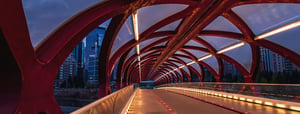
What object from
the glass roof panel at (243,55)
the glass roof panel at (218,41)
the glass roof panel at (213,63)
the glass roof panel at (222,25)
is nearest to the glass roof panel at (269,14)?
the glass roof panel at (222,25)

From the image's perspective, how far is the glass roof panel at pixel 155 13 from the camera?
1678 cm

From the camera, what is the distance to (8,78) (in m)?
7.79

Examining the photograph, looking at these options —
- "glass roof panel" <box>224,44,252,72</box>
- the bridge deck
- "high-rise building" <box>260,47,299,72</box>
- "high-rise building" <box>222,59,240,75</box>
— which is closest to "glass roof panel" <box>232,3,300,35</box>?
the bridge deck

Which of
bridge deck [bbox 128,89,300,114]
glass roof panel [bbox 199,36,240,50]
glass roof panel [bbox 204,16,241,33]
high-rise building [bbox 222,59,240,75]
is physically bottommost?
bridge deck [bbox 128,89,300,114]

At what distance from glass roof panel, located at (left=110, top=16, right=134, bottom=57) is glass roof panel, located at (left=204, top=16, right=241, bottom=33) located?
Result: 8521mm

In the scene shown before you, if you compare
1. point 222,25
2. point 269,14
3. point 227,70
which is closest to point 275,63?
point 227,70

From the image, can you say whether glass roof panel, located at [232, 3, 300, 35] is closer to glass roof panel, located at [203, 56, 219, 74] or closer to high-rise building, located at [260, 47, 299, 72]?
glass roof panel, located at [203, 56, 219, 74]

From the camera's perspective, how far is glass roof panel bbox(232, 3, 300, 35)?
17.0 m

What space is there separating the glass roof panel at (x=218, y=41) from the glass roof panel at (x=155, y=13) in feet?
38.4

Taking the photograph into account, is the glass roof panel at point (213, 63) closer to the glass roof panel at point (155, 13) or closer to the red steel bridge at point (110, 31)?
the red steel bridge at point (110, 31)

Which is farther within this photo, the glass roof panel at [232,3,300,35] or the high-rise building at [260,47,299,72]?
the high-rise building at [260,47,299,72]

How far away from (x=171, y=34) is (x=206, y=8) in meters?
8.35

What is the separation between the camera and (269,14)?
60.0 ft

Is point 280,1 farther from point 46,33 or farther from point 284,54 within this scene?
point 46,33
